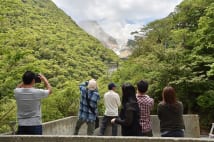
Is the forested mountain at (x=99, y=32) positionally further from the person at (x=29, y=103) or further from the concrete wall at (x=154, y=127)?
the person at (x=29, y=103)

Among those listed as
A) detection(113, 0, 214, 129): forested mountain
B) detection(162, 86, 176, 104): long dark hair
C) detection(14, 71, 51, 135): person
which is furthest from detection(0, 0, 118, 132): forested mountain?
detection(162, 86, 176, 104): long dark hair

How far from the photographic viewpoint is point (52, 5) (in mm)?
69375

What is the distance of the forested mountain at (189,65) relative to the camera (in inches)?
774

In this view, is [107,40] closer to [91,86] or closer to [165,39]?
[165,39]

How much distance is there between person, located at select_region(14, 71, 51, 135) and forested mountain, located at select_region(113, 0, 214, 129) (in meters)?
14.2

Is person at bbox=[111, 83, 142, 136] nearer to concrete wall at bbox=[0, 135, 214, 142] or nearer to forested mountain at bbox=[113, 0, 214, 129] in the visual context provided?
concrete wall at bbox=[0, 135, 214, 142]

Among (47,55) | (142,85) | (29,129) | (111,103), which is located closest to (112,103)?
(111,103)

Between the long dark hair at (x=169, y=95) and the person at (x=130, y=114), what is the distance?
0.46 m

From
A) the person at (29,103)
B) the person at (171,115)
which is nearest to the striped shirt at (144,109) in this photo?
the person at (171,115)

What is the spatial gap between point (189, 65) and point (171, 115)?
1565 centimetres

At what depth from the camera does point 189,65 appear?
20156 mm

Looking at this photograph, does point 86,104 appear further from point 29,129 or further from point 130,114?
point 130,114

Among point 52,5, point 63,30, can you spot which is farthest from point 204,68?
point 52,5

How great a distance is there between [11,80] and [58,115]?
8.49 metres
